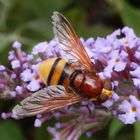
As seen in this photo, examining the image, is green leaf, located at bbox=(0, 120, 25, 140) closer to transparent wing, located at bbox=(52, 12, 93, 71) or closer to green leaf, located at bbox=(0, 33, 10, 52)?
Result: green leaf, located at bbox=(0, 33, 10, 52)

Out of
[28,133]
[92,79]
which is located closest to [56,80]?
[92,79]

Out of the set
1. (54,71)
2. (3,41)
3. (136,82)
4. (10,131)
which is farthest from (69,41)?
(10,131)

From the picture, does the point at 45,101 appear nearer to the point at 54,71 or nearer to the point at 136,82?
the point at 54,71

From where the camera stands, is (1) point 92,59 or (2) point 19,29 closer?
(1) point 92,59

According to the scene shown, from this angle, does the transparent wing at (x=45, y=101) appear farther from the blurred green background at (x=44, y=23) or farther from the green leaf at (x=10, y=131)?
the green leaf at (x=10, y=131)

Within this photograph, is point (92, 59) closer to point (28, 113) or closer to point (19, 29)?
point (28, 113)

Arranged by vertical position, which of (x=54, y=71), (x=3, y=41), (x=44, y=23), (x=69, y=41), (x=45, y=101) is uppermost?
(x=44, y=23)
